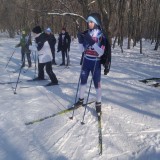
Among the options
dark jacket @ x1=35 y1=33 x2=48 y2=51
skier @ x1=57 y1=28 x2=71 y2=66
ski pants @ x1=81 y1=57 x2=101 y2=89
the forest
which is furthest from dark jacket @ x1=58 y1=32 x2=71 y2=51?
ski pants @ x1=81 y1=57 x2=101 y2=89

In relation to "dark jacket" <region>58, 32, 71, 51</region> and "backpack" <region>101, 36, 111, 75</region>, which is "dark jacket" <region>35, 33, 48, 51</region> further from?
"dark jacket" <region>58, 32, 71, 51</region>

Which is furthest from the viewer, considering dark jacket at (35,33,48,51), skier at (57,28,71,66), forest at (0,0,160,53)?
forest at (0,0,160,53)

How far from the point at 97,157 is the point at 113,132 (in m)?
1.00

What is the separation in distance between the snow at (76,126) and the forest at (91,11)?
8.99 meters

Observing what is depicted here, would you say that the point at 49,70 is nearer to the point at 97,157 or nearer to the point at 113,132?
the point at 113,132

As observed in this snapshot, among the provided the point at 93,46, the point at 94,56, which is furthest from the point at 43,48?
the point at 93,46

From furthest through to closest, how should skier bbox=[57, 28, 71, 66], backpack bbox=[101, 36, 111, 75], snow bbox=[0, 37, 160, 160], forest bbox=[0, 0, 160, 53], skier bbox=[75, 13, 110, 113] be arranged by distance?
forest bbox=[0, 0, 160, 53] → skier bbox=[57, 28, 71, 66] → backpack bbox=[101, 36, 111, 75] → skier bbox=[75, 13, 110, 113] → snow bbox=[0, 37, 160, 160]

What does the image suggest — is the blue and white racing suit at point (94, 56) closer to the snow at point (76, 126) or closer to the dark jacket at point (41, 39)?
the snow at point (76, 126)

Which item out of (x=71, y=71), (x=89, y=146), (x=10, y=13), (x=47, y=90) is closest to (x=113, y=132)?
(x=89, y=146)

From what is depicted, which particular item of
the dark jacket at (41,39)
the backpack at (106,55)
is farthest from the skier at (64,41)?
the backpack at (106,55)

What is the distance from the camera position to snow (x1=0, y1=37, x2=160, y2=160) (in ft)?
15.0

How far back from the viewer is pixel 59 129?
5.40 m

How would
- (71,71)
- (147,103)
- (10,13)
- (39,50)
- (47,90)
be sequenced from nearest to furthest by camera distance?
(147,103), (47,90), (39,50), (71,71), (10,13)

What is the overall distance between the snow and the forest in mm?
8992
